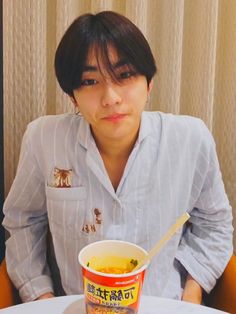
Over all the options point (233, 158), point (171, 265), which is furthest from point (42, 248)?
point (233, 158)

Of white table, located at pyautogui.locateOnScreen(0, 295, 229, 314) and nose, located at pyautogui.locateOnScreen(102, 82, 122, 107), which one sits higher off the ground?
nose, located at pyautogui.locateOnScreen(102, 82, 122, 107)

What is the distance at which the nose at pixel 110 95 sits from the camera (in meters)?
1.11

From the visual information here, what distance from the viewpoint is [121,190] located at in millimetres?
1264

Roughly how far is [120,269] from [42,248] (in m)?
0.63

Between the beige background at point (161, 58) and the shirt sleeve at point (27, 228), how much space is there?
0.21m

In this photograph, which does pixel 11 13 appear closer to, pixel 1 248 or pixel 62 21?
pixel 62 21

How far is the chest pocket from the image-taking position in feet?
4.21

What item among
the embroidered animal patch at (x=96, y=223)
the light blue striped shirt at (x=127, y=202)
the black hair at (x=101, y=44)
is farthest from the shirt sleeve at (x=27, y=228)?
the black hair at (x=101, y=44)

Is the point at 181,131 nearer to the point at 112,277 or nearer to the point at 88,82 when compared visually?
the point at 88,82

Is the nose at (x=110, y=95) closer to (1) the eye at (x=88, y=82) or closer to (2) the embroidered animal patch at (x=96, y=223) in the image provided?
(1) the eye at (x=88, y=82)

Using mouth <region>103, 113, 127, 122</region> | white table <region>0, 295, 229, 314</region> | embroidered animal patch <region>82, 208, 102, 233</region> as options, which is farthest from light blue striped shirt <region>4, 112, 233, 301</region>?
white table <region>0, 295, 229, 314</region>

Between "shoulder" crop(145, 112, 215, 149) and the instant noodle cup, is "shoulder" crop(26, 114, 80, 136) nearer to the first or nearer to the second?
"shoulder" crop(145, 112, 215, 149)

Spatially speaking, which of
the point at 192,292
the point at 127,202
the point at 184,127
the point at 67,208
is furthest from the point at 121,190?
the point at 192,292

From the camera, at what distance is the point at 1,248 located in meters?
1.68
